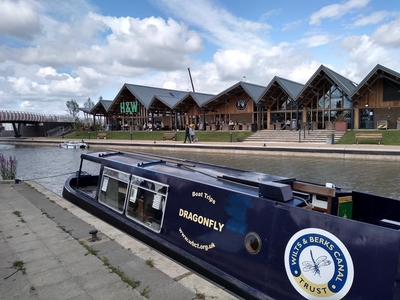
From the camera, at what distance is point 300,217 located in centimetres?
316

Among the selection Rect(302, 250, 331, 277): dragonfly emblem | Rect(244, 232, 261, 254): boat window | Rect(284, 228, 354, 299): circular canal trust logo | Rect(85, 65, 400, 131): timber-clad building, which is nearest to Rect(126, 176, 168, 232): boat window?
Rect(244, 232, 261, 254): boat window

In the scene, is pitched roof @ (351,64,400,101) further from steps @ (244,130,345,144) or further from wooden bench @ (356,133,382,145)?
wooden bench @ (356,133,382,145)

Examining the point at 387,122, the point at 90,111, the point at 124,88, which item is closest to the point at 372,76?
the point at 387,122

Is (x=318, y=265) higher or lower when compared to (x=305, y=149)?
higher

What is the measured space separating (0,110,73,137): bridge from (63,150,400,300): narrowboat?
172ft

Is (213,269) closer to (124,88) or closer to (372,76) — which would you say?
(372,76)

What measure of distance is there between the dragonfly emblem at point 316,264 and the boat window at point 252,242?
2.03 ft

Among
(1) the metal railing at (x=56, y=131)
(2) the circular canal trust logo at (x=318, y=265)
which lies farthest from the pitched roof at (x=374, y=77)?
(1) the metal railing at (x=56, y=131)

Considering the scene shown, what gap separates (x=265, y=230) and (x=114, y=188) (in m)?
3.81

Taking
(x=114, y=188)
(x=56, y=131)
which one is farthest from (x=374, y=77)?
(x=56, y=131)

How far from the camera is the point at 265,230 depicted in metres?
3.48

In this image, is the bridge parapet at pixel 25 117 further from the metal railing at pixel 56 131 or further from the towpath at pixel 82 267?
the towpath at pixel 82 267

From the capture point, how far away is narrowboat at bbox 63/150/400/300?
2746 mm

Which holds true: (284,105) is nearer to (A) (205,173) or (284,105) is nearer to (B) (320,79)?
(B) (320,79)
